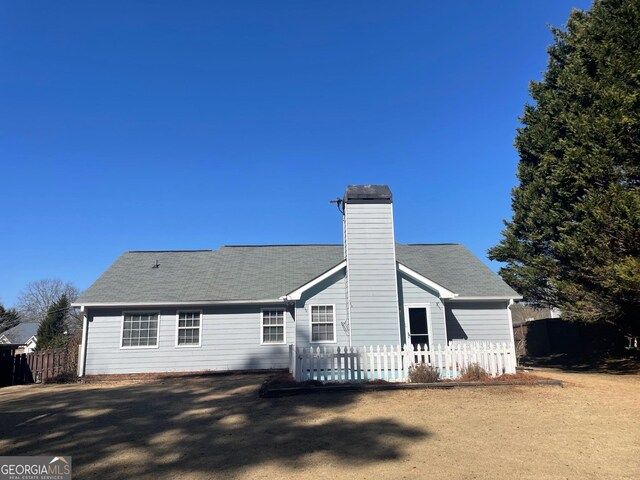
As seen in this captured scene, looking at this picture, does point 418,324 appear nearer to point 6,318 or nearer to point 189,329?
point 189,329

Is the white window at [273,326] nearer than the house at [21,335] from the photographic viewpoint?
Yes

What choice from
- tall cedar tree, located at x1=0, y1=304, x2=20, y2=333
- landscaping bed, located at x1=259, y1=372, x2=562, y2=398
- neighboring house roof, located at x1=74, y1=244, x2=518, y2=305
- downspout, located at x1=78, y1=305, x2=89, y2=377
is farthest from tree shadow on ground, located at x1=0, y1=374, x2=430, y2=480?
tall cedar tree, located at x1=0, y1=304, x2=20, y2=333

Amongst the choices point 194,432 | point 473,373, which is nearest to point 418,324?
point 473,373

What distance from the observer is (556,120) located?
59.5ft

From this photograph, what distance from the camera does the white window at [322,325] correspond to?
16.1 meters

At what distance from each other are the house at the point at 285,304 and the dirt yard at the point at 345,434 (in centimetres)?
469

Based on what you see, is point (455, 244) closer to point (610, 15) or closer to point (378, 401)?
point (610, 15)

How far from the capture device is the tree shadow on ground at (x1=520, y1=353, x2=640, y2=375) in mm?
16408

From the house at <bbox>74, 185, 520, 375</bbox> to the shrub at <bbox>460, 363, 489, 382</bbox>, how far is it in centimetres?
295

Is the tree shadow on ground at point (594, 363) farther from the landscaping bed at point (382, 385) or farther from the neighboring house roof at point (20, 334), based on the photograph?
the neighboring house roof at point (20, 334)

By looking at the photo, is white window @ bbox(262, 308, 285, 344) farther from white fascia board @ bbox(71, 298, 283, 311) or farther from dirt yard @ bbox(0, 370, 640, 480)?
dirt yard @ bbox(0, 370, 640, 480)

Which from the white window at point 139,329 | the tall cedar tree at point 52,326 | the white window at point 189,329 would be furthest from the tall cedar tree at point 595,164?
the tall cedar tree at point 52,326

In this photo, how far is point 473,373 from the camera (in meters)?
11.7

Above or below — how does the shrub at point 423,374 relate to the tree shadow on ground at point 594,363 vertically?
above
